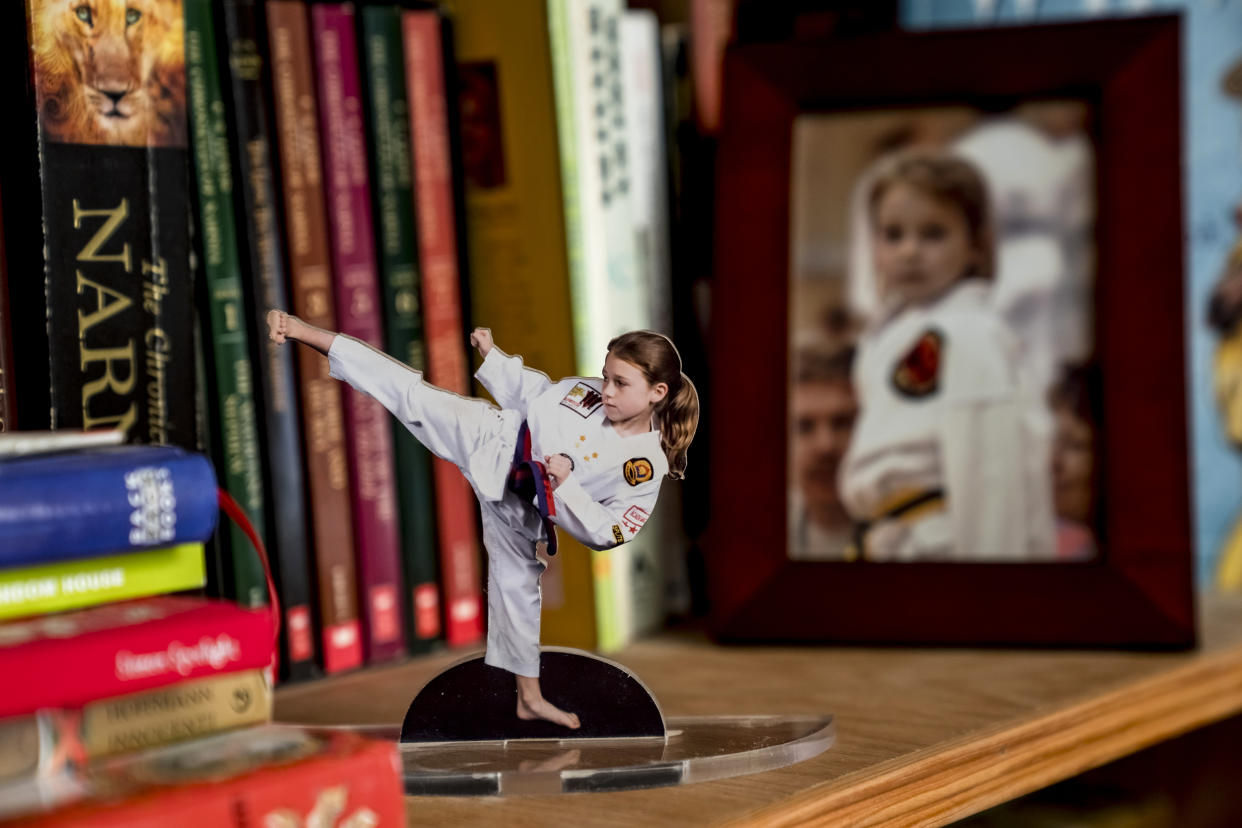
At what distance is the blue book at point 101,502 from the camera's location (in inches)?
17.0

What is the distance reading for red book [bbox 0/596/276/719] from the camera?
15.8 inches

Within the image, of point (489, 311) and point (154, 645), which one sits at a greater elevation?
point (489, 311)

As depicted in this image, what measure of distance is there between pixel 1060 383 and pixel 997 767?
0.26 meters

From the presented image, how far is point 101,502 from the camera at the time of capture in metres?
0.45

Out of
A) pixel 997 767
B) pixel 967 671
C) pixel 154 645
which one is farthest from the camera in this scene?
pixel 967 671

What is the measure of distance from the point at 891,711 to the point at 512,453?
0.23m

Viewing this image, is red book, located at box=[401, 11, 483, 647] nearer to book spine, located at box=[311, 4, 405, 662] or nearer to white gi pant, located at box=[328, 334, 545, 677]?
book spine, located at box=[311, 4, 405, 662]

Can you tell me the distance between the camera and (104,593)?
459 millimetres

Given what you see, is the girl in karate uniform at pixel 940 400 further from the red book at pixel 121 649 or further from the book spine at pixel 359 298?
the red book at pixel 121 649

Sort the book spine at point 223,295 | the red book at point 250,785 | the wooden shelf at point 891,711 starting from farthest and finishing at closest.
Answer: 1. the book spine at point 223,295
2. the wooden shelf at point 891,711
3. the red book at point 250,785

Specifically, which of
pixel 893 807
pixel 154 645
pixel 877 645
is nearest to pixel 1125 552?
pixel 877 645

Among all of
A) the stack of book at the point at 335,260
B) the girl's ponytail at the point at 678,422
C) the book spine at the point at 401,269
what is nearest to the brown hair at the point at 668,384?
the girl's ponytail at the point at 678,422

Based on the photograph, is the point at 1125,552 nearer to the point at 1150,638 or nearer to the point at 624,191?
the point at 1150,638

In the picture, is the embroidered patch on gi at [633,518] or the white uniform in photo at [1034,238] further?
the white uniform in photo at [1034,238]
